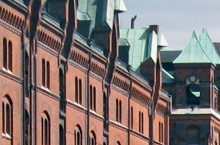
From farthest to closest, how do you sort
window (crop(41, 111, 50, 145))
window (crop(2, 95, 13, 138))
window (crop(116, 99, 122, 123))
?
window (crop(116, 99, 122, 123)) → window (crop(41, 111, 50, 145)) → window (crop(2, 95, 13, 138))

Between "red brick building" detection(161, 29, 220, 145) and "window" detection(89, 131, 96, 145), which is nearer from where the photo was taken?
"window" detection(89, 131, 96, 145)

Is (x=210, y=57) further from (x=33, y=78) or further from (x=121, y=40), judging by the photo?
(x=33, y=78)

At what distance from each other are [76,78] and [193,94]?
33.7m

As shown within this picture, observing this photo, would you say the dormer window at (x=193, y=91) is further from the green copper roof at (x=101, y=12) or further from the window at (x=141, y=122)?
the green copper roof at (x=101, y=12)

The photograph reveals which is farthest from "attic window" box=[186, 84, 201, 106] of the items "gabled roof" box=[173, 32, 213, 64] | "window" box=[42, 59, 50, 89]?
"window" box=[42, 59, 50, 89]

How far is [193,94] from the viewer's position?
117m

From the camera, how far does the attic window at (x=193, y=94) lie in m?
116

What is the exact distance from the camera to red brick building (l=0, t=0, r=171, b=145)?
7275 cm

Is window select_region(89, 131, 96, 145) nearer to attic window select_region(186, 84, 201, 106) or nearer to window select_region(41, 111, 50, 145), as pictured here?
window select_region(41, 111, 50, 145)

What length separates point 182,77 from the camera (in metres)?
115

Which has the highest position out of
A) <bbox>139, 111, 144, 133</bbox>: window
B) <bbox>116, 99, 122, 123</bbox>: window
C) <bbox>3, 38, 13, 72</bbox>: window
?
<bbox>139, 111, 144, 133</bbox>: window

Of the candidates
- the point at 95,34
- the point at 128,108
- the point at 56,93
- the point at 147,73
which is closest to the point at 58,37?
the point at 56,93

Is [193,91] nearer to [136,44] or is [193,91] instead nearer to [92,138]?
[136,44]

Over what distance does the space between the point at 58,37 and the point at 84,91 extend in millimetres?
6535
